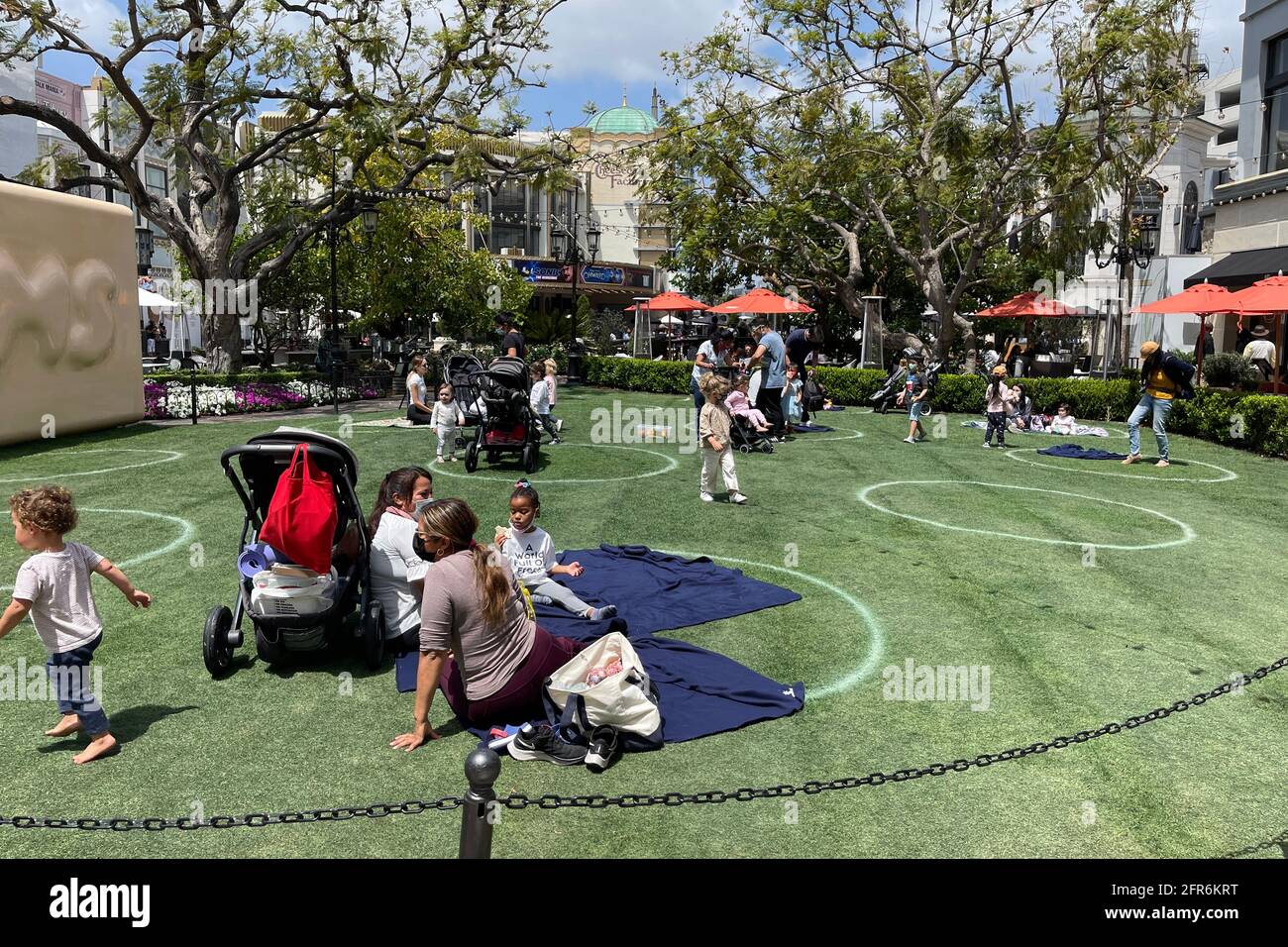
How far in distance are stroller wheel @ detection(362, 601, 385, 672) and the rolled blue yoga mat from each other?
2.24 feet

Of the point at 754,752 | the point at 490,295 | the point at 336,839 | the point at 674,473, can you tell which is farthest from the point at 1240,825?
the point at 490,295

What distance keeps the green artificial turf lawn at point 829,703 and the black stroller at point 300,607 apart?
21cm

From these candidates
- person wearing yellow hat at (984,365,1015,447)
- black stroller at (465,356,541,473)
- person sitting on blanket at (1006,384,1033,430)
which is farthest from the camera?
person sitting on blanket at (1006,384,1033,430)

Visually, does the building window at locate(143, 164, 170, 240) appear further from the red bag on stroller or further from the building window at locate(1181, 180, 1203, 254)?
the red bag on stroller

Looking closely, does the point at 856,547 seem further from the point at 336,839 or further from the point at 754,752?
the point at 336,839

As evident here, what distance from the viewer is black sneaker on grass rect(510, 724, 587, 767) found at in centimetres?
531

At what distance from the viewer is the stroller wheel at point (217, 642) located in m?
6.38

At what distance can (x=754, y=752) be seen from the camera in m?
5.50

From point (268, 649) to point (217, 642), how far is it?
12.5 inches

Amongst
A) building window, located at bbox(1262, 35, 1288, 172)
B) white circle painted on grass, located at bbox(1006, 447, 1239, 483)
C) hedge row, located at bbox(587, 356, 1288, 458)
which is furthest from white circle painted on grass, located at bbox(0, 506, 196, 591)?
building window, located at bbox(1262, 35, 1288, 172)

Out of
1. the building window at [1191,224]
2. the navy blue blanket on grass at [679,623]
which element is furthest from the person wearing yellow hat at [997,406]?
the building window at [1191,224]

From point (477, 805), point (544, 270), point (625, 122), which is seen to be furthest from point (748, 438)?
point (625, 122)

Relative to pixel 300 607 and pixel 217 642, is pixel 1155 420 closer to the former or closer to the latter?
pixel 300 607
